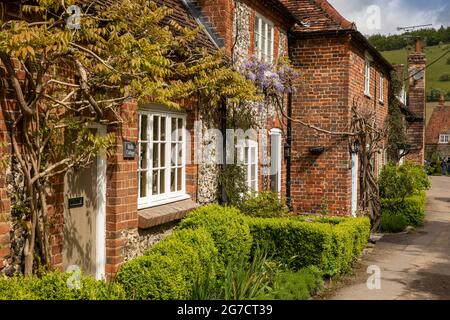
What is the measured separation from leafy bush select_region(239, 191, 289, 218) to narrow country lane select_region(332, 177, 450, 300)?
2074mm

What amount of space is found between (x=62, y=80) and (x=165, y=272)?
2.66m

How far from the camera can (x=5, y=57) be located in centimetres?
498

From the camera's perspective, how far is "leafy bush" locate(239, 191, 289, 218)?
421 inches

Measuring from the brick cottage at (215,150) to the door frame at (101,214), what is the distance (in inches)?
0.6

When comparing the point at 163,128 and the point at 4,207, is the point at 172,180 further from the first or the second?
the point at 4,207

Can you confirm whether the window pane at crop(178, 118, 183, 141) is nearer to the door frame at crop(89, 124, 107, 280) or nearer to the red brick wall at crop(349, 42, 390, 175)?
the door frame at crop(89, 124, 107, 280)

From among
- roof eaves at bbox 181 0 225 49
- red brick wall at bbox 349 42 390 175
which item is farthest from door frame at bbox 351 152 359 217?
roof eaves at bbox 181 0 225 49

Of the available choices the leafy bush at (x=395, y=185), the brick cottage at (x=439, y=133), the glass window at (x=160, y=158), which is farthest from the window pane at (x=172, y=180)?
the brick cottage at (x=439, y=133)

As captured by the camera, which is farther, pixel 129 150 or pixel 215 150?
pixel 215 150

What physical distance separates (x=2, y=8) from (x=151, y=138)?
339cm

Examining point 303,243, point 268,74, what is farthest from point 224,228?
point 268,74

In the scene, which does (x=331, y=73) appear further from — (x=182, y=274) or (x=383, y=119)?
(x=182, y=274)

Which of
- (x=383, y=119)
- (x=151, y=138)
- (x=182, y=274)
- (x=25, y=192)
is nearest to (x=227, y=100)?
(x=151, y=138)

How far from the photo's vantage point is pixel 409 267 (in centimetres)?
1027
